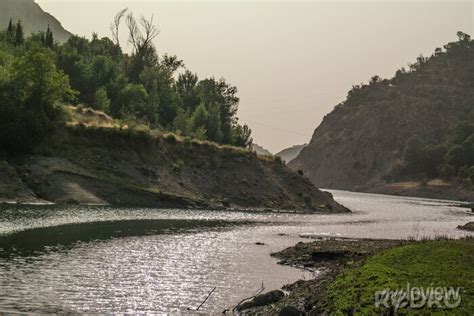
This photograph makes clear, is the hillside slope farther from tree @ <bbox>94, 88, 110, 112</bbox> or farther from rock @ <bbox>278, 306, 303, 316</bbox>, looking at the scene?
rock @ <bbox>278, 306, 303, 316</bbox>

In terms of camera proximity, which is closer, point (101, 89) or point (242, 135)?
point (101, 89)

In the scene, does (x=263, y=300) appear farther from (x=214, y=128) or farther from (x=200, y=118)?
(x=214, y=128)

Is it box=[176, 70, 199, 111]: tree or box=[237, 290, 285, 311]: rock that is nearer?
box=[237, 290, 285, 311]: rock

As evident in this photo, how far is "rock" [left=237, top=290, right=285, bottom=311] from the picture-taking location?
25850mm

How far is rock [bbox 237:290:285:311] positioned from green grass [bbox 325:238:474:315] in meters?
2.77

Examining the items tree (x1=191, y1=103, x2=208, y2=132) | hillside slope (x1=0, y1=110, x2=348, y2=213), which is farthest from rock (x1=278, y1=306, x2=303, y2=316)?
tree (x1=191, y1=103, x2=208, y2=132)

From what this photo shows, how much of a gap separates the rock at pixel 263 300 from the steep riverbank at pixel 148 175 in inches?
2117

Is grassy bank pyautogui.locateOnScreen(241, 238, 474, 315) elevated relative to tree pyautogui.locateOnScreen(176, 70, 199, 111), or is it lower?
lower

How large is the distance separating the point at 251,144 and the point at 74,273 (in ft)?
463

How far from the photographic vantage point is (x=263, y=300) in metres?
26.2

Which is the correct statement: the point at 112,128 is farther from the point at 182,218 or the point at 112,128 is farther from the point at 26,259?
the point at 26,259

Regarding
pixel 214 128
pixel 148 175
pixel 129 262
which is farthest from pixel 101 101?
pixel 129 262

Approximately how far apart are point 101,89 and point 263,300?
363ft

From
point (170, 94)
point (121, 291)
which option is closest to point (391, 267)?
point (121, 291)
